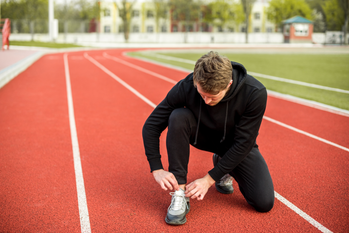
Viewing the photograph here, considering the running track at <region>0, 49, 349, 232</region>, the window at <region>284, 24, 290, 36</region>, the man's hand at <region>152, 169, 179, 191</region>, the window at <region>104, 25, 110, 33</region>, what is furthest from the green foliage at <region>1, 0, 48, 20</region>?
the man's hand at <region>152, 169, 179, 191</region>

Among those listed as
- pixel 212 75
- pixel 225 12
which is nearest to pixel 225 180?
pixel 212 75

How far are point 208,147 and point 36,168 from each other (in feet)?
7.32

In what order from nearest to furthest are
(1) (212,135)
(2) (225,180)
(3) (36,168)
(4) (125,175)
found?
1. (1) (212,135)
2. (2) (225,180)
3. (4) (125,175)
4. (3) (36,168)

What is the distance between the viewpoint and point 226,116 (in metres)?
2.77

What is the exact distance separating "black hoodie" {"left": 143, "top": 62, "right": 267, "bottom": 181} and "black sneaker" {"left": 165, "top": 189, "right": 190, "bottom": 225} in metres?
0.29

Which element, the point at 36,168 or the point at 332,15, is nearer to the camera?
the point at 36,168

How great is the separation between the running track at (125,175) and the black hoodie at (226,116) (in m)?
0.59

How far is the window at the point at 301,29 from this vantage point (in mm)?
52969

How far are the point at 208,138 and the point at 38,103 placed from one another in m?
5.98

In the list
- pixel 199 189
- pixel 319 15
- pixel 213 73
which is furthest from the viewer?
pixel 319 15

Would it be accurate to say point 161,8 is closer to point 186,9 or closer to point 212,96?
point 186,9

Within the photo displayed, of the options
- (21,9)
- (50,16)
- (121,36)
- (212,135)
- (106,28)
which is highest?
(106,28)

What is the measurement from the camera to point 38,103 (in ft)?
25.7

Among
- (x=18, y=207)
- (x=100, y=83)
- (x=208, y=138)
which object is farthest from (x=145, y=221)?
(x=100, y=83)
